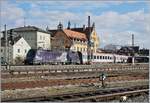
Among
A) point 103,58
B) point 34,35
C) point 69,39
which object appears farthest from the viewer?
point 69,39

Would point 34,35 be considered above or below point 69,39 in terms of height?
above

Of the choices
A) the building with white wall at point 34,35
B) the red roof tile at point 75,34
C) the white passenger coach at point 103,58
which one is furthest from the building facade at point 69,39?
the white passenger coach at point 103,58

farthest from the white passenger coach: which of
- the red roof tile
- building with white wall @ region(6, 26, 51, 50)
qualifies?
the red roof tile

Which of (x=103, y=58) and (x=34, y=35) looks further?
(x=34, y=35)

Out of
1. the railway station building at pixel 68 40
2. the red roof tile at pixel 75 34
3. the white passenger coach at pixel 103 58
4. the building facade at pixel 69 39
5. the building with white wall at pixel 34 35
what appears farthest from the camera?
the red roof tile at pixel 75 34

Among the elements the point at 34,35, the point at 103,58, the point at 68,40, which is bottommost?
the point at 103,58

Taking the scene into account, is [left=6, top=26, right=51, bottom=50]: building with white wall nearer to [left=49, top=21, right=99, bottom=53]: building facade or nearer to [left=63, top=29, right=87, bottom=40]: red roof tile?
[left=49, top=21, right=99, bottom=53]: building facade

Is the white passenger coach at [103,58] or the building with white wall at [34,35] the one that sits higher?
the building with white wall at [34,35]

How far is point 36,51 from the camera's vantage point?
66.1 m

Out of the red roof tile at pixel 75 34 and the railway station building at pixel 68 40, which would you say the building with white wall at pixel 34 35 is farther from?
the red roof tile at pixel 75 34

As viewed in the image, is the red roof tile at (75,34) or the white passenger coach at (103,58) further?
the red roof tile at (75,34)

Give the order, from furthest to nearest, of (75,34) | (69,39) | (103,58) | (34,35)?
1. (75,34)
2. (69,39)
3. (34,35)
4. (103,58)

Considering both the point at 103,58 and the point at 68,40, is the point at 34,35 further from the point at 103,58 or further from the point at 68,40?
the point at 103,58

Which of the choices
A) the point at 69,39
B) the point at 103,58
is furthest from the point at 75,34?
the point at 103,58
